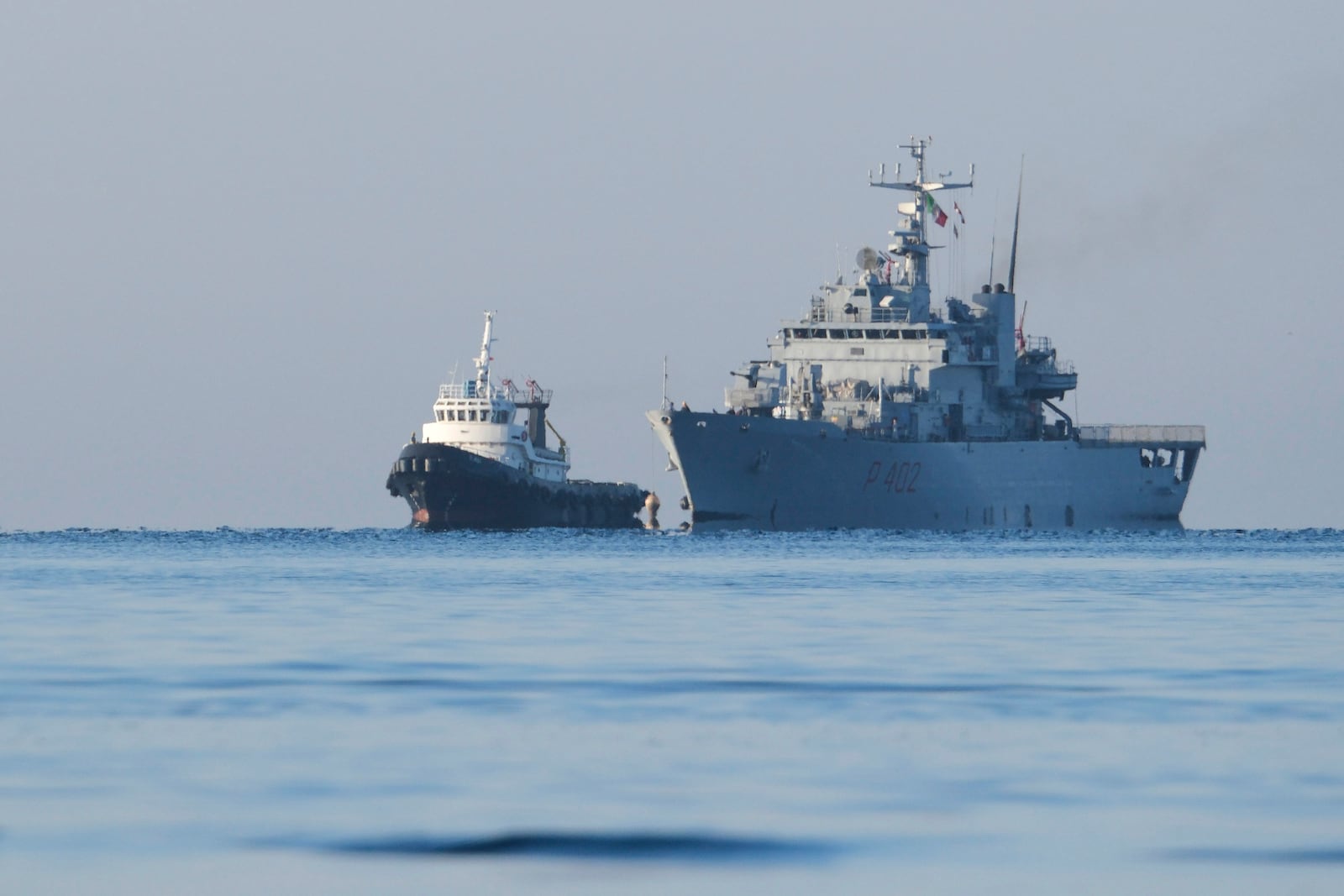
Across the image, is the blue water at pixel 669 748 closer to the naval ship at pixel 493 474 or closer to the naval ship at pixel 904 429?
the naval ship at pixel 904 429

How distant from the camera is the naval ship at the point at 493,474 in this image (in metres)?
93.4

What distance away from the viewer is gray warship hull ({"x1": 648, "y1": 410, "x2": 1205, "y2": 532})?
248 feet

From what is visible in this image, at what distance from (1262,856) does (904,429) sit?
70093mm

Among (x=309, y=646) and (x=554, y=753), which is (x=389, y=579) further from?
(x=554, y=753)

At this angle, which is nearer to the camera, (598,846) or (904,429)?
(598,846)

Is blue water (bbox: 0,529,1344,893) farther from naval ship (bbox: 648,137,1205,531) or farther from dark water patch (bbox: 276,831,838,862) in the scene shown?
naval ship (bbox: 648,137,1205,531)

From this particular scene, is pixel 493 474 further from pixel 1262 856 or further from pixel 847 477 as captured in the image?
pixel 1262 856

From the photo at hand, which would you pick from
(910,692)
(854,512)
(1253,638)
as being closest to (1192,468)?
(854,512)

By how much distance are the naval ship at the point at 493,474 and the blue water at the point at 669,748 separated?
61.7 meters

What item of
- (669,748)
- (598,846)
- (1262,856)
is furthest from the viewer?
(669,748)

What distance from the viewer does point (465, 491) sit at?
93688mm

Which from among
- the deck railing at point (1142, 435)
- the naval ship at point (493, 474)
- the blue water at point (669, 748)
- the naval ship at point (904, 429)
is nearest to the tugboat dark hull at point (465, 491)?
the naval ship at point (493, 474)

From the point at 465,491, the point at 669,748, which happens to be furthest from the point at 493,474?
the point at 669,748

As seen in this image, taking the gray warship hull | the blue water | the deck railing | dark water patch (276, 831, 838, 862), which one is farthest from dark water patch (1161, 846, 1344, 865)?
the deck railing
